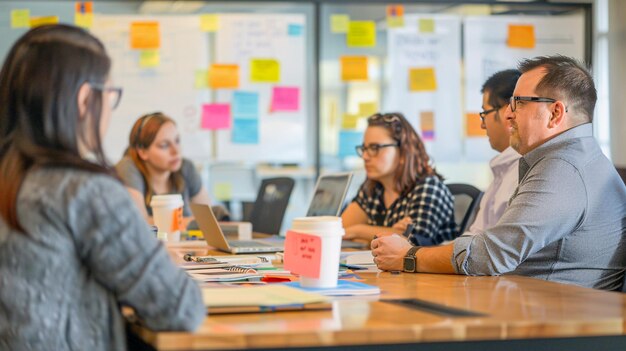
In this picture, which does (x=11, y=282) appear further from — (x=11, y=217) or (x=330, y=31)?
(x=330, y=31)

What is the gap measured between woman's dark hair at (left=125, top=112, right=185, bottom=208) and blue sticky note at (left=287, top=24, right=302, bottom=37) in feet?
4.25

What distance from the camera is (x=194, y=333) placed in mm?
1393

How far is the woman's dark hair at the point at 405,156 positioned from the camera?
3.61m

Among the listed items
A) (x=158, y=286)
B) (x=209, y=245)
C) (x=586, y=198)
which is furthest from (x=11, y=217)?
(x=209, y=245)

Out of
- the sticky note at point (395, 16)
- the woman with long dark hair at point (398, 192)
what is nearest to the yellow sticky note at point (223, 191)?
the sticky note at point (395, 16)

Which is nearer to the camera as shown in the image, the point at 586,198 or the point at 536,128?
the point at 586,198

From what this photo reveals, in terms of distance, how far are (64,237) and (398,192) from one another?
2.30 metres

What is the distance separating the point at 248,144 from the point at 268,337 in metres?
4.24

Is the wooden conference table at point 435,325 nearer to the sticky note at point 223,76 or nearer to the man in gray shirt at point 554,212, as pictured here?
the man in gray shirt at point 554,212

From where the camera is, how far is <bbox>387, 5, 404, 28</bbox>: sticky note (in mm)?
5656

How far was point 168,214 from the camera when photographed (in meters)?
3.32

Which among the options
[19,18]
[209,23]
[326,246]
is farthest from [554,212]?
[19,18]

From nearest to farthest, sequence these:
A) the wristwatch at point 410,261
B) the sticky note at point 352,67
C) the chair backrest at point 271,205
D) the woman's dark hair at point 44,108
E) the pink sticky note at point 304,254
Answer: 1. the woman's dark hair at point 44,108
2. the pink sticky note at point 304,254
3. the wristwatch at point 410,261
4. the chair backrest at point 271,205
5. the sticky note at point 352,67

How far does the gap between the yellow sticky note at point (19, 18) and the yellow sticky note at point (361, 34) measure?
1.87 metres
